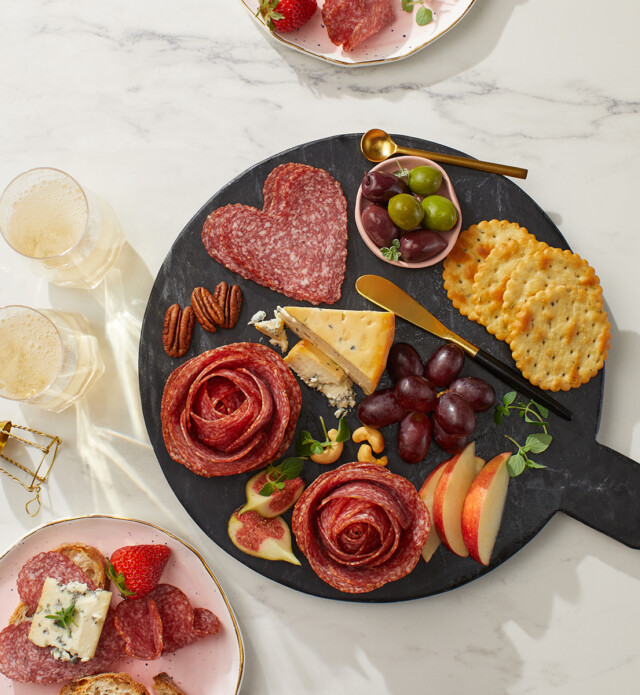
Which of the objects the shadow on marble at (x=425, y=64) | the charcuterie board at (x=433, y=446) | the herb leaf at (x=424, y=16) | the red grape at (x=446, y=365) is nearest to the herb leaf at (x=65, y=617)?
the charcuterie board at (x=433, y=446)

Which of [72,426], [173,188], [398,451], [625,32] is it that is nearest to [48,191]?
[173,188]

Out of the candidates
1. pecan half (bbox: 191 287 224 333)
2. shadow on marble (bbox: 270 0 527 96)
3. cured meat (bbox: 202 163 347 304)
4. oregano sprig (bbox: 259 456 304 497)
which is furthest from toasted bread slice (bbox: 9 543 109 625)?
shadow on marble (bbox: 270 0 527 96)

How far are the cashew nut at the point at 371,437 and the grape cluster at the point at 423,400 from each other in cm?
3

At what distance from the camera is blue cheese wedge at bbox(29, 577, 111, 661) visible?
6.09ft

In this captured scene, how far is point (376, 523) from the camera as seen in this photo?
5.63 feet

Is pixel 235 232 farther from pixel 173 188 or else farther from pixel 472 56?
pixel 472 56

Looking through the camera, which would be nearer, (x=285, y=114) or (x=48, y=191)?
(x=48, y=191)

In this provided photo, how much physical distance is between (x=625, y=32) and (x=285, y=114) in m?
1.22

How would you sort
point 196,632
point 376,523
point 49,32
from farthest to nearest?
1. point 49,32
2. point 196,632
3. point 376,523

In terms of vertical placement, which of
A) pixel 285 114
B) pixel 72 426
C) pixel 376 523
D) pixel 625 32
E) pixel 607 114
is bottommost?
pixel 72 426

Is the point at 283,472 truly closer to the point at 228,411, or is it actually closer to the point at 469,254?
the point at 228,411

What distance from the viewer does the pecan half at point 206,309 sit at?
1.93 metres

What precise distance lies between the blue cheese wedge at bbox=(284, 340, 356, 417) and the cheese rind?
0.05 m

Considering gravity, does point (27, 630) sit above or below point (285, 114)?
below
